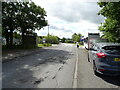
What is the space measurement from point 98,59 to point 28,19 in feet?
58.5

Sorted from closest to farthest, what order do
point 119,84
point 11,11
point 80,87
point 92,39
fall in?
1. point 80,87
2. point 119,84
3. point 11,11
4. point 92,39

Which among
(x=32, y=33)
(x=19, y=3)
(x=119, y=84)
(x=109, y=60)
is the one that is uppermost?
(x=19, y=3)

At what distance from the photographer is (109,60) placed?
4.79 meters

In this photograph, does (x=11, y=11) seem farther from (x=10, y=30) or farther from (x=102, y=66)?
(x=102, y=66)

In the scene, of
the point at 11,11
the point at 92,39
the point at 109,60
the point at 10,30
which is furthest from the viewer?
the point at 10,30

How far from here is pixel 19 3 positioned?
17828mm

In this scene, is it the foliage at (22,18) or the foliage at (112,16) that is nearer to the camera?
the foliage at (112,16)

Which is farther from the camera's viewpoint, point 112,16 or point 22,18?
point 22,18

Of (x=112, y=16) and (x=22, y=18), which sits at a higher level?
(x=22, y=18)

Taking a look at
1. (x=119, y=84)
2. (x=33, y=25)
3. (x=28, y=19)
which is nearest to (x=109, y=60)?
(x=119, y=84)

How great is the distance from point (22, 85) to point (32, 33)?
21.4m

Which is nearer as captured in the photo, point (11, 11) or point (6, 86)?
point (6, 86)

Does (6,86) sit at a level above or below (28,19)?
below

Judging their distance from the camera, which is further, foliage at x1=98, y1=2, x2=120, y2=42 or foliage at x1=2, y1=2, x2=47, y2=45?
foliage at x1=2, y1=2, x2=47, y2=45
